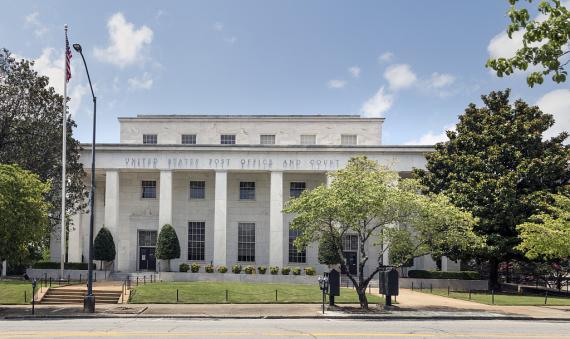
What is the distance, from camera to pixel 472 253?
37.8 metres

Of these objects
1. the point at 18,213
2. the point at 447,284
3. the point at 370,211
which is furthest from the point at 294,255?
the point at 18,213

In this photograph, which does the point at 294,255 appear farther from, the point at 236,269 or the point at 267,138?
the point at 267,138

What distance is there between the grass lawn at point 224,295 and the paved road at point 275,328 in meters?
6.49

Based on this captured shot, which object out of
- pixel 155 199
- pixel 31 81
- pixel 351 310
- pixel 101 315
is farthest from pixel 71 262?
pixel 351 310

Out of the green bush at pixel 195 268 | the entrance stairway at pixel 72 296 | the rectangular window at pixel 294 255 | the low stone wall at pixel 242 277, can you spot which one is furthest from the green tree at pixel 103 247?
the rectangular window at pixel 294 255

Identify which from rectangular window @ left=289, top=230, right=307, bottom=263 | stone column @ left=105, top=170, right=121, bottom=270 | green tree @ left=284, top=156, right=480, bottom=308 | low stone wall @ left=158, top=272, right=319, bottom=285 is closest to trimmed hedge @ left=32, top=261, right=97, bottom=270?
stone column @ left=105, top=170, right=121, bottom=270

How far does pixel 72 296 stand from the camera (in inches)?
1193

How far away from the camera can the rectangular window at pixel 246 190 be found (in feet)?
165

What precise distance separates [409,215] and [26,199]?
1822 cm

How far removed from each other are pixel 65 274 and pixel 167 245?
27.5 ft

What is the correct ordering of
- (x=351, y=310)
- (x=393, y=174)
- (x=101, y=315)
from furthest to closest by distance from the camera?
(x=393, y=174) → (x=351, y=310) → (x=101, y=315)

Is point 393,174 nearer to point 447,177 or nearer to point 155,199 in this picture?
point 447,177

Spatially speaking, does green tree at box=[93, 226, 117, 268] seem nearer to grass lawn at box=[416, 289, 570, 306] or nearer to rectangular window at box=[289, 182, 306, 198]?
rectangular window at box=[289, 182, 306, 198]

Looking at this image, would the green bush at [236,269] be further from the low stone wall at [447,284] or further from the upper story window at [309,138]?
the upper story window at [309,138]
